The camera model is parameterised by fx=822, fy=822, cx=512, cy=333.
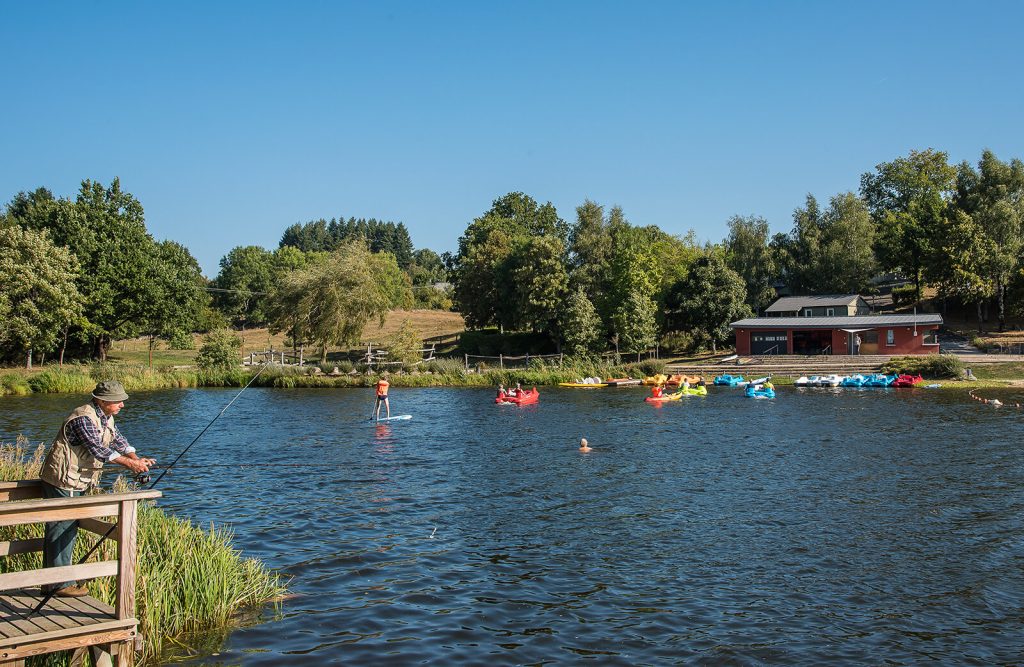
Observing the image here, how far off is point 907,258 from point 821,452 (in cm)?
5968

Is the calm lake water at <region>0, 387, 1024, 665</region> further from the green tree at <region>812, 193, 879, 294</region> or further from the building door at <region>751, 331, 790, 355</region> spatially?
the green tree at <region>812, 193, 879, 294</region>

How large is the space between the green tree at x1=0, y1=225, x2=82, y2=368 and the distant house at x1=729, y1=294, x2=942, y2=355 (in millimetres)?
51584

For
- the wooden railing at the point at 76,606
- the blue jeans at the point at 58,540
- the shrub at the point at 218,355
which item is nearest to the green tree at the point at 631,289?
the shrub at the point at 218,355

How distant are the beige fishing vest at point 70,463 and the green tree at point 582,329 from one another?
195 ft

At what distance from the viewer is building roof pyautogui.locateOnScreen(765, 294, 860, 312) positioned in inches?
2906

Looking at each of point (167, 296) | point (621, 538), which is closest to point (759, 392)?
point (621, 538)

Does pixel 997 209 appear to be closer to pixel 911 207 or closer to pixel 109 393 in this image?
pixel 911 207

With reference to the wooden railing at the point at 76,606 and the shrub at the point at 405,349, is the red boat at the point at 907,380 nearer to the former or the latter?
the shrub at the point at 405,349

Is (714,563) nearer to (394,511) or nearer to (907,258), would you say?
(394,511)

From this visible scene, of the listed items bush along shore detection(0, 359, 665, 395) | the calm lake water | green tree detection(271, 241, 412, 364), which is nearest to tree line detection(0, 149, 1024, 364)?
green tree detection(271, 241, 412, 364)

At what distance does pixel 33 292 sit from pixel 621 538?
52501 mm

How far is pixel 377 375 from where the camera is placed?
60.3 metres

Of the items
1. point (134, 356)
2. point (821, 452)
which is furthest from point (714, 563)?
point (134, 356)

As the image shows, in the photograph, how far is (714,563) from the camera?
1517 cm
